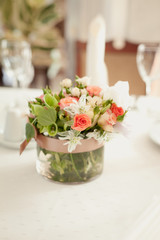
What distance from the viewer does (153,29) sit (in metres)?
2.80

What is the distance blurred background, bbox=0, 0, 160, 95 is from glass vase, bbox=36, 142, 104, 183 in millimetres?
238

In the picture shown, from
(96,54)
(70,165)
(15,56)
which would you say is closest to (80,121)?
(70,165)

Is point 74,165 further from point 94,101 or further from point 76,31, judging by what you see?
point 76,31

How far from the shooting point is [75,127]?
54 cm

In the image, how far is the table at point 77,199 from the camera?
0.51 metres

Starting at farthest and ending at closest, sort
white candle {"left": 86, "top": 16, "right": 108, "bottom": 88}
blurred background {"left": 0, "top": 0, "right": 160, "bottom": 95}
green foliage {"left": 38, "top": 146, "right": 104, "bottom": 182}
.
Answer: blurred background {"left": 0, "top": 0, "right": 160, "bottom": 95} < white candle {"left": 86, "top": 16, "right": 108, "bottom": 88} < green foliage {"left": 38, "top": 146, "right": 104, "bottom": 182}

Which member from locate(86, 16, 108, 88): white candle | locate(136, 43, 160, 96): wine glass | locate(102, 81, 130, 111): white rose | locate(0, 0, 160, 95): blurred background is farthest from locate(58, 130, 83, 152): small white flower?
locate(136, 43, 160, 96): wine glass

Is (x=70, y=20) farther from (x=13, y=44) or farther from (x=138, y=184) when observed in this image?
(x=138, y=184)

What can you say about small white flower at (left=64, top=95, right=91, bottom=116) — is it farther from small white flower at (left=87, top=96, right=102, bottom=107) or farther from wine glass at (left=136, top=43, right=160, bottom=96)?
wine glass at (left=136, top=43, right=160, bottom=96)

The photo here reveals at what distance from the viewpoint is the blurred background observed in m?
1.77

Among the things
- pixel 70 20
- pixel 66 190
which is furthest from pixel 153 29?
pixel 66 190

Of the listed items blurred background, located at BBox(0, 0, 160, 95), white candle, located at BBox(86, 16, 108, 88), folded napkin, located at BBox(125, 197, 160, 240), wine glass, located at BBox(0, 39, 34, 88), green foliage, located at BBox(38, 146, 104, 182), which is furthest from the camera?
blurred background, located at BBox(0, 0, 160, 95)

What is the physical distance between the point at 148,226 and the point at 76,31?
2.97m

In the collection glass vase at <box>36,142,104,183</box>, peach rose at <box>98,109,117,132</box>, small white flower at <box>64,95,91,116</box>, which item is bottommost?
glass vase at <box>36,142,104,183</box>
